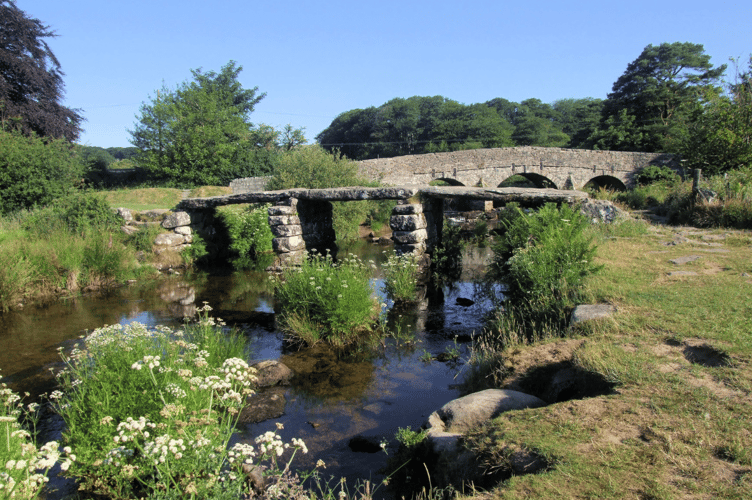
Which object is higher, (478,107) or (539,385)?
(478,107)

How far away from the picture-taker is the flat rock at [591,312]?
17.0 ft

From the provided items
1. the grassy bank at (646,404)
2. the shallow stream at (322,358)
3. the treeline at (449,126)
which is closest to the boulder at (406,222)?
the shallow stream at (322,358)

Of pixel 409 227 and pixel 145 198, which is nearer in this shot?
pixel 409 227

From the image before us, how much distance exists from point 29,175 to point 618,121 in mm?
40412

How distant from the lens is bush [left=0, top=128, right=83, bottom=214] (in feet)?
49.8

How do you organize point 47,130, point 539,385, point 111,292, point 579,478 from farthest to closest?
point 47,130 → point 111,292 → point 539,385 → point 579,478

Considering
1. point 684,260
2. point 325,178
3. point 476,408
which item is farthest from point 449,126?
point 476,408

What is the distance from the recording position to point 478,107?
63.3 meters

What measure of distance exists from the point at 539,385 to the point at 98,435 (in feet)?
13.3

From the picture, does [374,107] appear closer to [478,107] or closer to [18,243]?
[478,107]

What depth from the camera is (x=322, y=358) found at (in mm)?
7105

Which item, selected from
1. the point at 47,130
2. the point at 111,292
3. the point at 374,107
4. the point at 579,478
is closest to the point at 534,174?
the point at 111,292

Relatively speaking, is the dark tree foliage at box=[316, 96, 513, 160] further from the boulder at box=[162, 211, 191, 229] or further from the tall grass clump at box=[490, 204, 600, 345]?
the tall grass clump at box=[490, 204, 600, 345]

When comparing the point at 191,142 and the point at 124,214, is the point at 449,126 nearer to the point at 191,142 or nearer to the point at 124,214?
the point at 191,142
